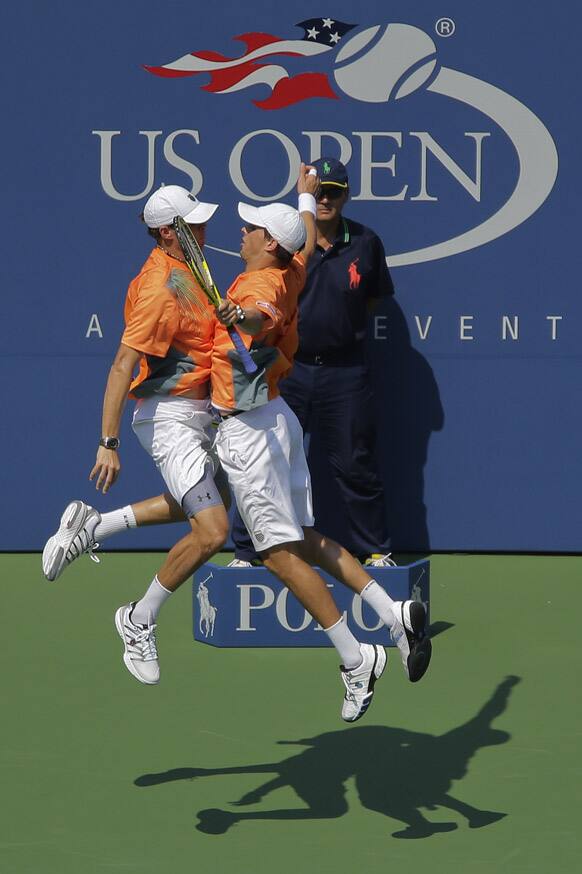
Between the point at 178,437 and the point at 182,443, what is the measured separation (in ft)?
0.12

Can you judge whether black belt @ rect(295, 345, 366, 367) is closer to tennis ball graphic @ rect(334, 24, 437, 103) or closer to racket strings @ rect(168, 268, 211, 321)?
tennis ball graphic @ rect(334, 24, 437, 103)

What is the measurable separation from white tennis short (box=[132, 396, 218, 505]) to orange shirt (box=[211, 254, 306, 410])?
36 centimetres

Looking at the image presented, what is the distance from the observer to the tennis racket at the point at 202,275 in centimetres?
538

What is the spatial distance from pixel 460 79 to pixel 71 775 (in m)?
4.90

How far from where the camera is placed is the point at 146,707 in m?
6.32

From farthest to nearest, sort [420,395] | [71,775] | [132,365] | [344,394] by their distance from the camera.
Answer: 1. [420,395]
2. [344,394]
3. [132,365]
4. [71,775]

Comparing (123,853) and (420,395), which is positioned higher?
(420,395)

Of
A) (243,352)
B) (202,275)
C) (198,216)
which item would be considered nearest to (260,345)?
(243,352)

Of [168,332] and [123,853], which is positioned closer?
[123,853]

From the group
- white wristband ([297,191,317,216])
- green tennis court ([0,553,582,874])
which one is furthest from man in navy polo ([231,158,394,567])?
white wristband ([297,191,317,216])

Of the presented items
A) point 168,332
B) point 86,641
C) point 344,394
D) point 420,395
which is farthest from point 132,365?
point 420,395

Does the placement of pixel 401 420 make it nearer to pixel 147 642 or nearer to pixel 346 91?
pixel 346 91

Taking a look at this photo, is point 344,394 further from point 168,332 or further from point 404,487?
point 168,332

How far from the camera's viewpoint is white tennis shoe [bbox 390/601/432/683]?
5516 mm
